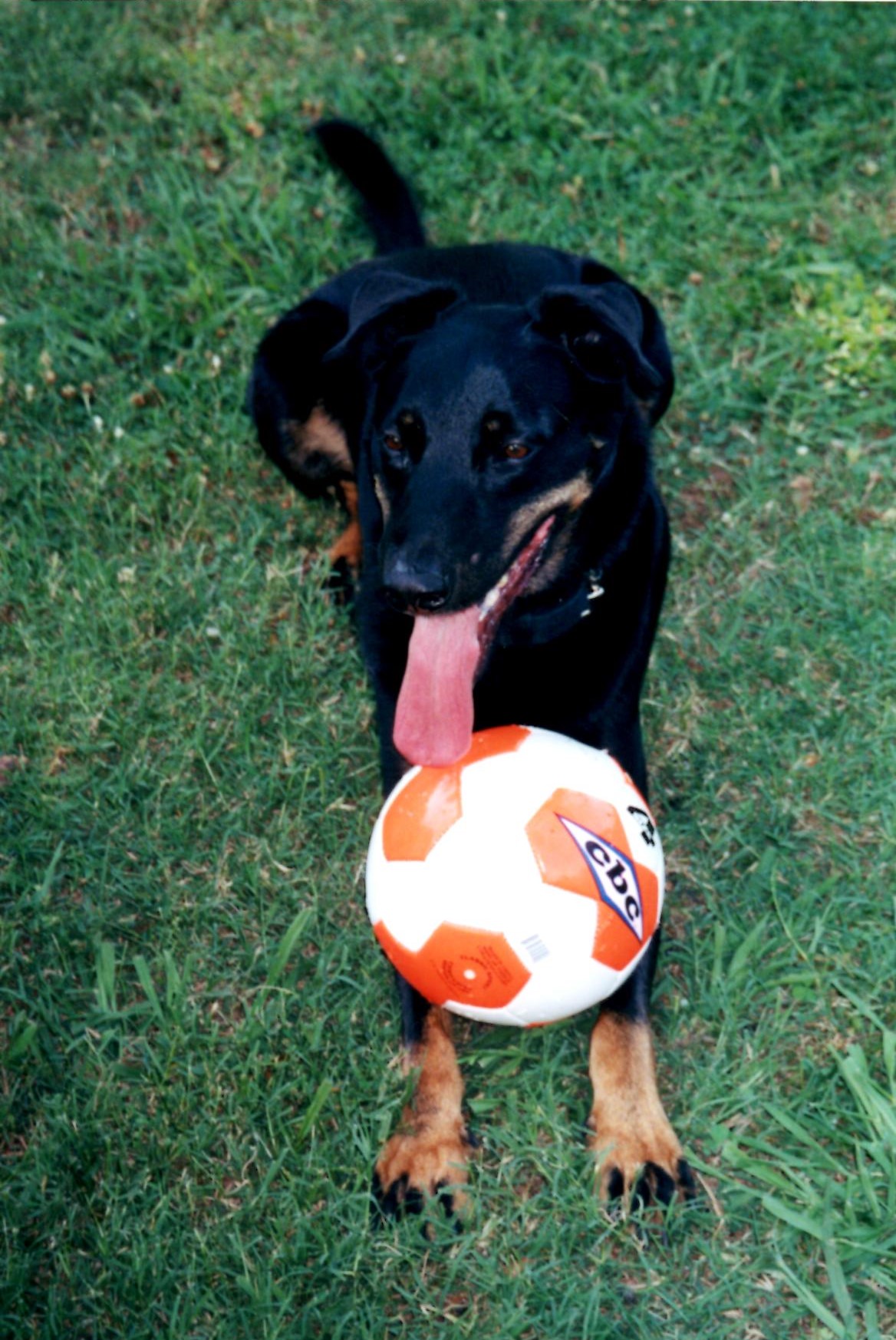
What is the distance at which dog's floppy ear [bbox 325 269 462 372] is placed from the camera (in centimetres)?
273

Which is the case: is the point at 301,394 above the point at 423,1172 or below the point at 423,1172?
above

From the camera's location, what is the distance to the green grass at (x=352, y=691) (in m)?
2.45

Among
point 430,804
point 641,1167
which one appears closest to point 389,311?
point 430,804

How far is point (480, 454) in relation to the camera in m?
2.67

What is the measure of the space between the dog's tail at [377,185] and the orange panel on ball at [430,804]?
2.20 meters

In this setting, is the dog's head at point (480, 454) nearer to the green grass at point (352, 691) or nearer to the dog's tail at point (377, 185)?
the green grass at point (352, 691)

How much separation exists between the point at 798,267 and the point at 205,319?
6.32 feet

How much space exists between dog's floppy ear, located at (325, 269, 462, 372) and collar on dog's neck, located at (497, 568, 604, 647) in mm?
666

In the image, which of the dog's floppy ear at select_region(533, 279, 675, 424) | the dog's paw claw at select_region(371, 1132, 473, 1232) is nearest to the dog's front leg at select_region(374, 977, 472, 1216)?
the dog's paw claw at select_region(371, 1132, 473, 1232)

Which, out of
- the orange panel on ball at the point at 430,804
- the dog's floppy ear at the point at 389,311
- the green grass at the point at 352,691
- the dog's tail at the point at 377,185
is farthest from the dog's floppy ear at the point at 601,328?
the dog's tail at the point at 377,185

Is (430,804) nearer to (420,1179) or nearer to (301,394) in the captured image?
(420,1179)

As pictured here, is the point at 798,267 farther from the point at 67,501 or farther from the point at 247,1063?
the point at 247,1063

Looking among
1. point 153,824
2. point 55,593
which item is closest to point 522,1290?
point 153,824

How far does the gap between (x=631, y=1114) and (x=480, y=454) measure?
133cm
